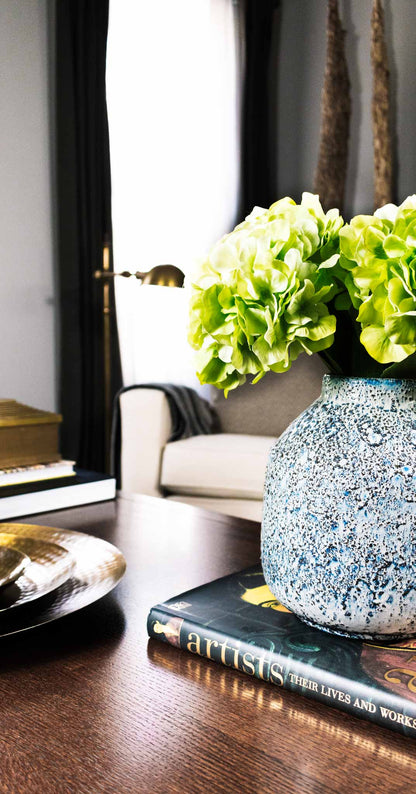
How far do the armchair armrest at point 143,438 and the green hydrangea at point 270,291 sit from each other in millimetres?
2014

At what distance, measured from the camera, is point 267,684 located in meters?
0.54

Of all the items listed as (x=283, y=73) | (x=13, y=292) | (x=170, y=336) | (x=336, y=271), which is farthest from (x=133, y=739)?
(x=283, y=73)

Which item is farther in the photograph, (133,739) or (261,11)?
(261,11)

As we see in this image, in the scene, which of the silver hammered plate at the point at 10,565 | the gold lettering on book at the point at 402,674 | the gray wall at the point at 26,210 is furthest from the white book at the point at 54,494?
the gray wall at the point at 26,210

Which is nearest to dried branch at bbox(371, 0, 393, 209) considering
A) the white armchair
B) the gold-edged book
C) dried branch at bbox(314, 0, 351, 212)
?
dried branch at bbox(314, 0, 351, 212)

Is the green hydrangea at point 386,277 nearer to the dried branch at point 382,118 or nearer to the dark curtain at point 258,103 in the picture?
the dried branch at point 382,118

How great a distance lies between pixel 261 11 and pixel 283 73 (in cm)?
35

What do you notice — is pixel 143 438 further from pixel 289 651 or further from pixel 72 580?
pixel 289 651

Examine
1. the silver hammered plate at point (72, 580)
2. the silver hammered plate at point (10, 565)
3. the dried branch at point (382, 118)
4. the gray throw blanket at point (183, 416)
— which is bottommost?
the gray throw blanket at point (183, 416)

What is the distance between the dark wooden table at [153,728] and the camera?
425mm

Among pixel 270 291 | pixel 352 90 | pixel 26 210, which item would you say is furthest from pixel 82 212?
pixel 270 291

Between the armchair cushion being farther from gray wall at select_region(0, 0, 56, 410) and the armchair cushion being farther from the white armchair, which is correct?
gray wall at select_region(0, 0, 56, 410)

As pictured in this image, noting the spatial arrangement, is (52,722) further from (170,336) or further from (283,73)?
(283,73)

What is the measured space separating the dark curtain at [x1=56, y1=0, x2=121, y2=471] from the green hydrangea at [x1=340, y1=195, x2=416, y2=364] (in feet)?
9.88
